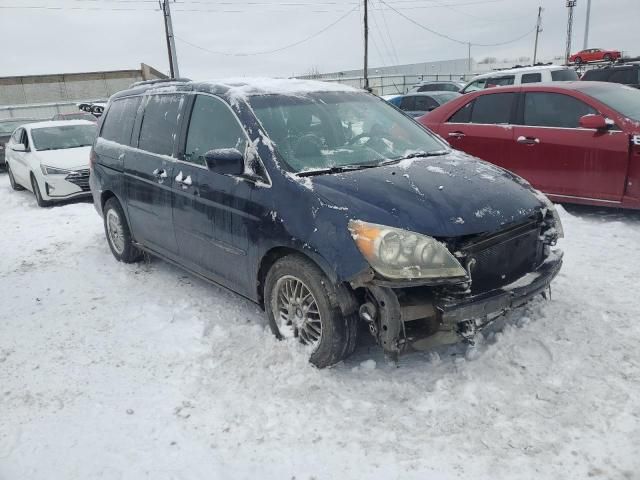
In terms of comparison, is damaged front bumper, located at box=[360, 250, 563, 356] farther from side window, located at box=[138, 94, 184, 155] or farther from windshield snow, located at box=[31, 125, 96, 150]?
windshield snow, located at box=[31, 125, 96, 150]

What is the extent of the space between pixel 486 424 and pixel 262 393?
1.27m

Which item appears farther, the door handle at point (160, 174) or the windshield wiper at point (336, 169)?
the door handle at point (160, 174)

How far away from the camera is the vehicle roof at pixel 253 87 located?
387cm

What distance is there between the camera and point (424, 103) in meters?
14.6

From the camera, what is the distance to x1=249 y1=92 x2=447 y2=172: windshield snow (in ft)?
11.5

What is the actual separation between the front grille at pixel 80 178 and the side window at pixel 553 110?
7.06m

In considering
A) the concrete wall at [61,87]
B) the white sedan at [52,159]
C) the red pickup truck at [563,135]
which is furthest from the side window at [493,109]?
the concrete wall at [61,87]

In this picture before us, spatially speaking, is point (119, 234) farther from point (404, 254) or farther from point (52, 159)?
point (52, 159)

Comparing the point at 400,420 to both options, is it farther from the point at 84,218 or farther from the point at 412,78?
the point at 412,78

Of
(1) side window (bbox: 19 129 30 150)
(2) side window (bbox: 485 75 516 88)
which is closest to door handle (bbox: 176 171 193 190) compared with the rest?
(1) side window (bbox: 19 129 30 150)

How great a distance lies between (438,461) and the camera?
8.07 ft

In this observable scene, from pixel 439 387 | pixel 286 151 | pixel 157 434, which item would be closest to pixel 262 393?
pixel 157 434

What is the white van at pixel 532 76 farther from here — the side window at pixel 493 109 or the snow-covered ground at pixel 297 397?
the snow-covered ground at pixel 297 397

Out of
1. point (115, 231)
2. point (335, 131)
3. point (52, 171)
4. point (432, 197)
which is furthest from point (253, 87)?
point (52, 171)
